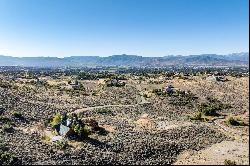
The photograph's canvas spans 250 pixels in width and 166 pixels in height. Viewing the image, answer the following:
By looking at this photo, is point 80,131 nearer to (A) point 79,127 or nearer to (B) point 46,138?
(A) point 79,127

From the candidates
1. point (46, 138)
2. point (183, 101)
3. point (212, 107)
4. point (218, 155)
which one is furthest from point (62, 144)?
point (183, 101)

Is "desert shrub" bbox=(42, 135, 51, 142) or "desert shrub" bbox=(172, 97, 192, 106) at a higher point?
"desert shrub" bbox=(42, 135, 51, 142)

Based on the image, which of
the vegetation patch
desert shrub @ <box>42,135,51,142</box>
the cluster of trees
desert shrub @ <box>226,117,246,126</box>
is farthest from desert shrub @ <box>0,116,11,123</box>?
the vegetation patch

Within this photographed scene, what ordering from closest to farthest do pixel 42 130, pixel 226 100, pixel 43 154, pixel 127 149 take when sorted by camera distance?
1. pixel 43 154
2. pixel 127 149
3. pixel 42 130
4. pixel 226 100

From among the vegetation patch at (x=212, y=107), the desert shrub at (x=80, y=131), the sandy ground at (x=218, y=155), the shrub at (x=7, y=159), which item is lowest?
the sandy ground at (x=218, y=155)

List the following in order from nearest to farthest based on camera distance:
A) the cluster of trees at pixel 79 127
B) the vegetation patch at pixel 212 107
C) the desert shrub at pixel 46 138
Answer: the desert shrub at pixel 46 138 → the cluster of trees at pixel 79 127 → the vegetation patch at pixel 212 107

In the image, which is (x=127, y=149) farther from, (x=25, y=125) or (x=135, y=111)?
(x=135, y=111)

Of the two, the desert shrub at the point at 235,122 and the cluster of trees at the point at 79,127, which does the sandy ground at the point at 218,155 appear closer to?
the desert shrub at the point at 235,122

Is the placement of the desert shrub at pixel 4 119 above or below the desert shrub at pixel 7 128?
above

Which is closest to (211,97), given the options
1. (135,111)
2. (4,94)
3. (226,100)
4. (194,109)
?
(226,100)

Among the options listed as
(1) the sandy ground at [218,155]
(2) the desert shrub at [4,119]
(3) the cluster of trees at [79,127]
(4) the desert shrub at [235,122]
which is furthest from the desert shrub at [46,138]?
(4) the desert shrub at [235,122]

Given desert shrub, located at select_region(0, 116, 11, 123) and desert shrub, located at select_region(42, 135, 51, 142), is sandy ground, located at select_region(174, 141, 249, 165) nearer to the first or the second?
desert shrub, located at select_region(42, 135, 51, 142)
